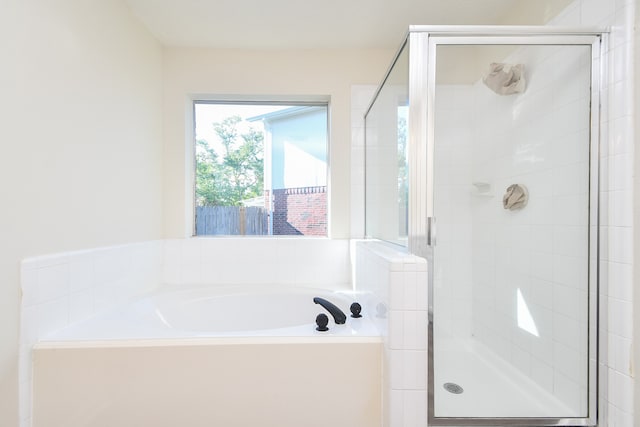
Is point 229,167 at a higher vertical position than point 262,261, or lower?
higher

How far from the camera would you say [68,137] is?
4.75 ft

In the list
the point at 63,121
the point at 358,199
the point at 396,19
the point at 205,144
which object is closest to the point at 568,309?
the point at 358,199

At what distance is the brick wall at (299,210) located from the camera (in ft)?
8.55

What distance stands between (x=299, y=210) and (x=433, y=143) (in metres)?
1.45

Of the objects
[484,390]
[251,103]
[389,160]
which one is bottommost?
[484,390]

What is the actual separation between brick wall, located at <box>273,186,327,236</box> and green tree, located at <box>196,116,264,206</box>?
22 cm

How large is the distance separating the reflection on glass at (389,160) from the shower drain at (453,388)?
65 cm

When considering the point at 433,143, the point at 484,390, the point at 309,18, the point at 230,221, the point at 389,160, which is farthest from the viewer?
the point at 230,221

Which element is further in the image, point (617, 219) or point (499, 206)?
point (499, 206)

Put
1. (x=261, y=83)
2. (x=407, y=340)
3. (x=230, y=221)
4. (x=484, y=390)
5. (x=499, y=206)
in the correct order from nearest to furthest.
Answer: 1. (x=407, y=340)
2. (x=484, y=390)
3. (x=499, y=206)
4. (x=261, y=83)
5. (x=230, y=221)

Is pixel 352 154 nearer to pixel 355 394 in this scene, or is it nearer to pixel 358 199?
pixel 358 199

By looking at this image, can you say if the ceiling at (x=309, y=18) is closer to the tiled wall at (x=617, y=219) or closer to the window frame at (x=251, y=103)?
the window frame at (x=251, y=103)

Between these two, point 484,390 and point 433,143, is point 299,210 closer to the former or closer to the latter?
point 433,143

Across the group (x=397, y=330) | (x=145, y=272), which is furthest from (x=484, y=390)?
(x=145, y=272)
